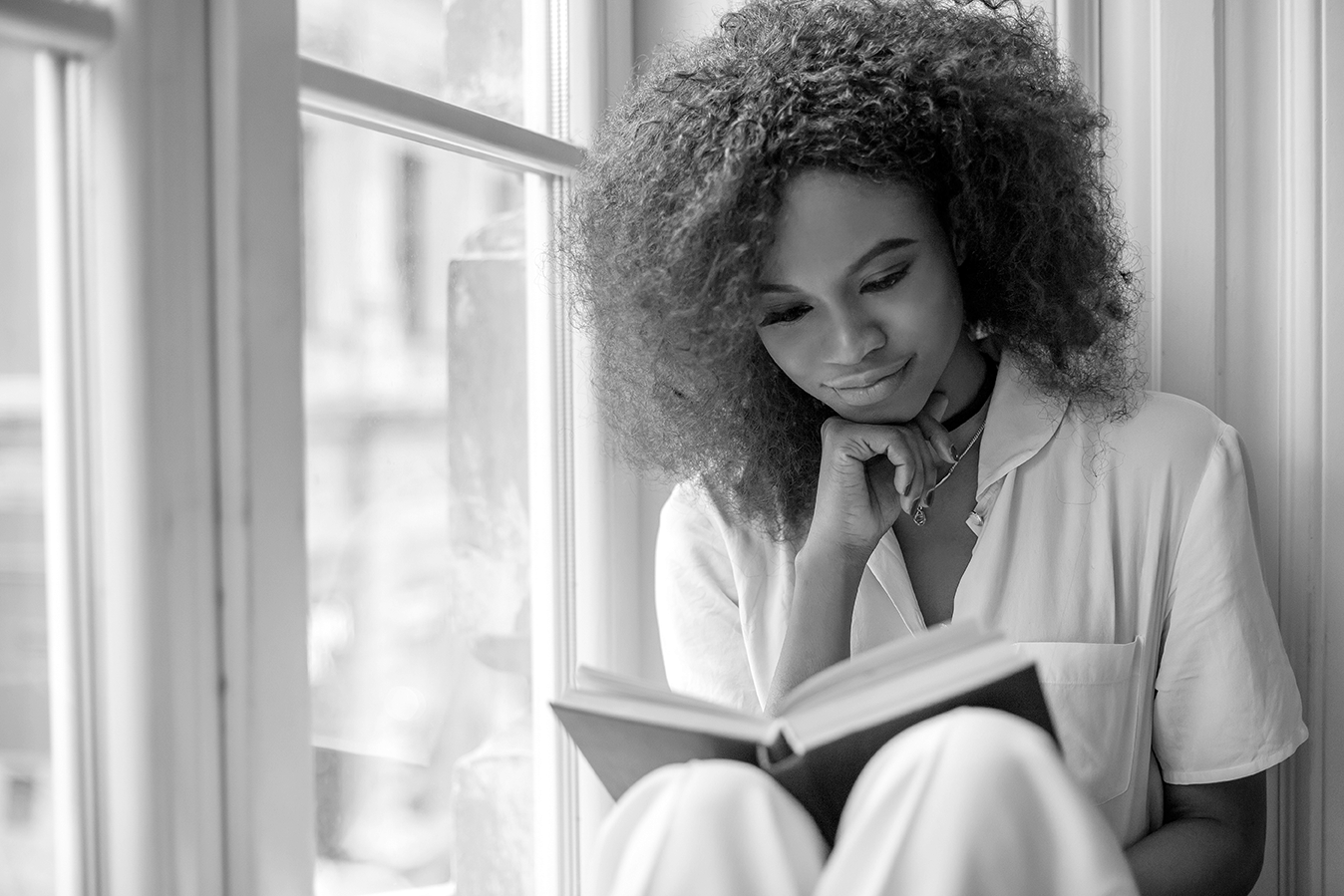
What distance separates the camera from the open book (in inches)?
28.7

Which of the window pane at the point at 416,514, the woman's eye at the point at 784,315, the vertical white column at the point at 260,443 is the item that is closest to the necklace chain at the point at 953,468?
the woman's eye at the point at 784,315

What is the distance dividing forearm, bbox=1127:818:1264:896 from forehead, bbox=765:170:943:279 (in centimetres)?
67

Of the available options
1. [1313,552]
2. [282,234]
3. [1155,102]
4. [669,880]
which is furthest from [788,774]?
[1155,102]

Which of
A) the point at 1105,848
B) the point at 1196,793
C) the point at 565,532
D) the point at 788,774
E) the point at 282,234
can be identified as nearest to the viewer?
the point at 1105,848

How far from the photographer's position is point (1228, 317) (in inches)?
53.5

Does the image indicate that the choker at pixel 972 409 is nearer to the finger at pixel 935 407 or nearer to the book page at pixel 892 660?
the finger at pixel 935 407

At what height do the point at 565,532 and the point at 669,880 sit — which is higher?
the point at 565,532

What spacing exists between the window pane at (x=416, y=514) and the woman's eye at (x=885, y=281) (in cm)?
50

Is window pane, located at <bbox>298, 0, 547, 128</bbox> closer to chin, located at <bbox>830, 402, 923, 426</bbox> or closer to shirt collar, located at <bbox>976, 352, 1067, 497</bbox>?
chin, located at <bbox>830, 402, 923, 426</bbox>

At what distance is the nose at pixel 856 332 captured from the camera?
1.04 m

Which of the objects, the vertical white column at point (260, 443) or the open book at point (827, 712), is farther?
the vertical white column at point (260, 443)

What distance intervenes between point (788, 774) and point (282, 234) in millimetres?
601

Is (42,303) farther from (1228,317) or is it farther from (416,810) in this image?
(1228,317)

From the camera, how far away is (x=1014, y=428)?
1.23 metres
